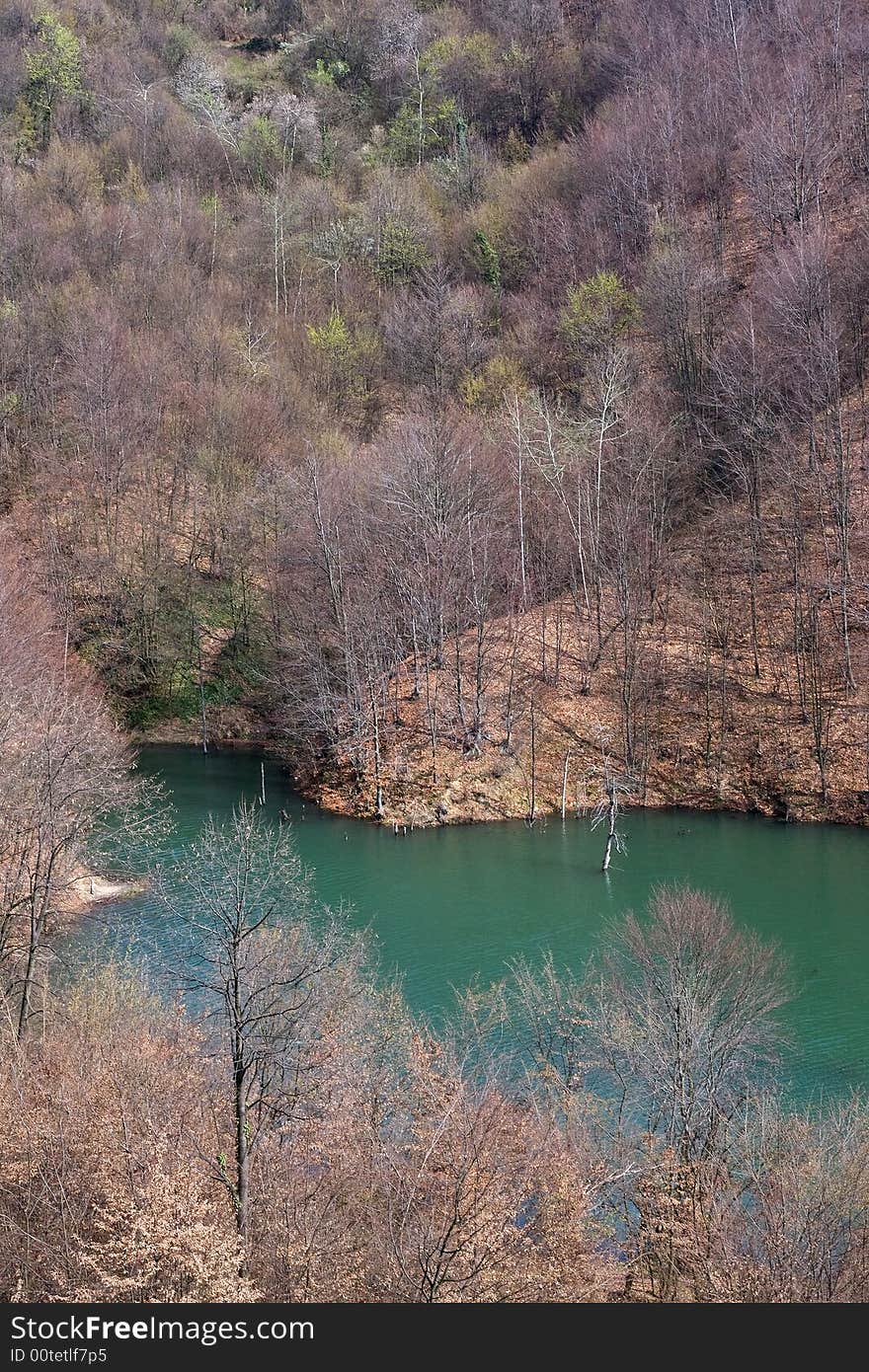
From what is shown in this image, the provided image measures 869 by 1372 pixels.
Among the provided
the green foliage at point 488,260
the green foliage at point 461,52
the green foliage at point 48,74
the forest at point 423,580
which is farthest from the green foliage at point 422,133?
the green foliage at point 48,74

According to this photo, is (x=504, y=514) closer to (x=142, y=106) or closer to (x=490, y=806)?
(x=490, y=806)

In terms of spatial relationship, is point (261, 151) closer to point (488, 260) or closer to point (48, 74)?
point (48, 74)

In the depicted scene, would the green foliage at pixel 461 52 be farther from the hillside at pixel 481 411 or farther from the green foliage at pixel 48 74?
the green foliage at pixel 48 74

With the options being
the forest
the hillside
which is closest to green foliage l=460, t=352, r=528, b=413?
the hillside

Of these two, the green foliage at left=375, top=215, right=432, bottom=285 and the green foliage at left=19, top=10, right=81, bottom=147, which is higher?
the green foliage at left=19, top=10, right=81, bottom=147

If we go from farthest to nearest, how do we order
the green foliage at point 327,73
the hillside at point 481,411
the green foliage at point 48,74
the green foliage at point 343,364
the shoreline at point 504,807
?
the green foliage at point 327,73
the green foliage at point 48,74
the green foliage at point 343,364
the hillside at point 481,411
the shoreline at point 504,807

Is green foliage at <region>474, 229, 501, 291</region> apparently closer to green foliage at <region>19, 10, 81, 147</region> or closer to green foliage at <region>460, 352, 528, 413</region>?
green foliage at <region>460, 352, 528, 413</region>

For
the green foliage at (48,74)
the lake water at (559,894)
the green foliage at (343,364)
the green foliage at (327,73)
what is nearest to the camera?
the lake water at (559,894)
